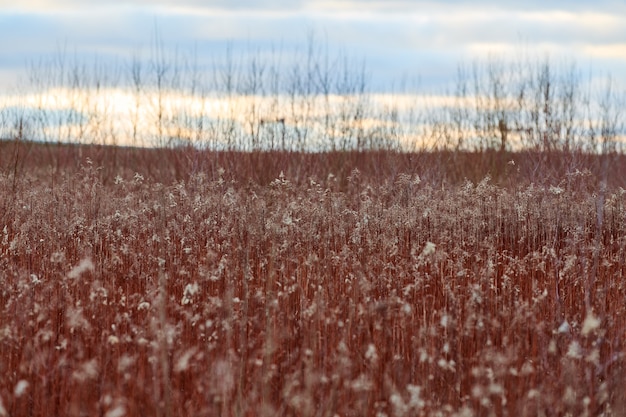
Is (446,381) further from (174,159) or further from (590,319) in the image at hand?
(174,159)

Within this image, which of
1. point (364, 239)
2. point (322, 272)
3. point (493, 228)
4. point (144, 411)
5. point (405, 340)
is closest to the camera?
point (144, 411)

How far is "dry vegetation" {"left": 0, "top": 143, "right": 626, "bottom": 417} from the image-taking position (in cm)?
338

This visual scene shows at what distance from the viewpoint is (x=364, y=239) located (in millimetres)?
6953

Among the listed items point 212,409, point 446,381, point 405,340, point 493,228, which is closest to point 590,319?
point 446,381

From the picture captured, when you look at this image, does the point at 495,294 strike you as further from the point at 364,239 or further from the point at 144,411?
the point at 144,411

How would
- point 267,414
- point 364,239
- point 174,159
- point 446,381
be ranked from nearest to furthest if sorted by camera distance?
point 267,414 < point 446,381 < point 364,239 < point 174,159

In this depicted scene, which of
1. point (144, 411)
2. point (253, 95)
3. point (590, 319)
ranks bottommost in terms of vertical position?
point (144, 411)

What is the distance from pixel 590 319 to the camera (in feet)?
10.3

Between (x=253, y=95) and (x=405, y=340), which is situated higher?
(x=253, y=95)

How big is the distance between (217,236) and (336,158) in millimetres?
7082

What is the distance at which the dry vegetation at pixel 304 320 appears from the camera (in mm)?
3375

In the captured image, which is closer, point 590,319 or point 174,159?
point 590,319

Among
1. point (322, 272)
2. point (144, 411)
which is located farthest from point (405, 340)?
point (322, 272)

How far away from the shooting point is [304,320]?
4262 mm
